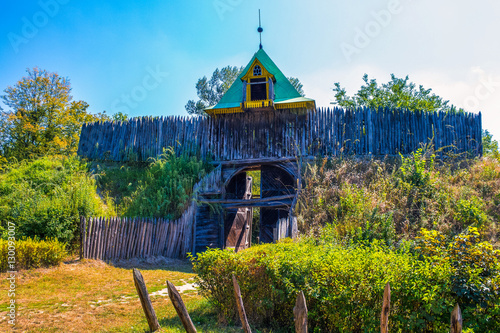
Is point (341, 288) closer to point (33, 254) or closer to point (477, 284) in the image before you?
point (477, 284)

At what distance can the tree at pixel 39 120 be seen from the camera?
69.5ft

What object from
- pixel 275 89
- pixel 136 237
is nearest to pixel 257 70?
pixel 275 89

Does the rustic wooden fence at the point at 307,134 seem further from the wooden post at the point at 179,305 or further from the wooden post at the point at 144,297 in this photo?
the wooden post at the point at 179,305

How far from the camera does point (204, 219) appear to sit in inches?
535

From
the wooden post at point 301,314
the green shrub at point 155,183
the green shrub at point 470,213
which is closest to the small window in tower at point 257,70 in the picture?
the green shrub at point 155,183

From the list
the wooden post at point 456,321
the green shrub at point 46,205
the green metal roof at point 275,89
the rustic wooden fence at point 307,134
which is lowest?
the wooden post at point 456,321

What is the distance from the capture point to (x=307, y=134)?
14438 mm

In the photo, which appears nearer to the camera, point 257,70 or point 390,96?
point 257,70

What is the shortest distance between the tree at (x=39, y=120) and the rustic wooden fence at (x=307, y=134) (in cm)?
785

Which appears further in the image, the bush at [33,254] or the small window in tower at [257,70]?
the small window in tower at [257,70]

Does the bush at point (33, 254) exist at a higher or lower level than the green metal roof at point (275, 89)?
lower

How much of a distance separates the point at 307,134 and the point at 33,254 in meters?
9.95

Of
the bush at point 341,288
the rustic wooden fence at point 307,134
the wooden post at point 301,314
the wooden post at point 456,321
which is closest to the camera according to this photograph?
the wooden post at point 456,321

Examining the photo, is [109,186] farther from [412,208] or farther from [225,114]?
[412,208]
